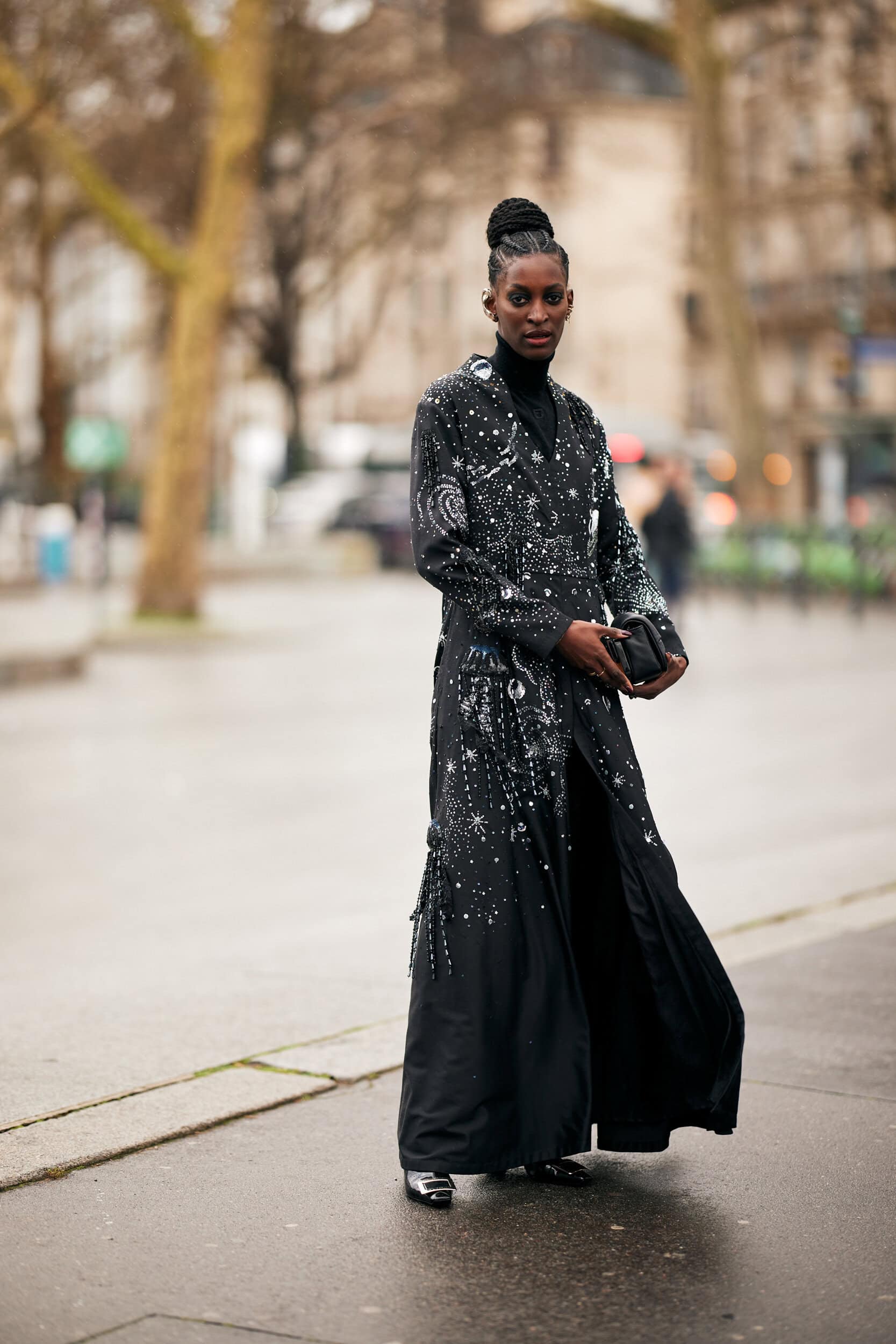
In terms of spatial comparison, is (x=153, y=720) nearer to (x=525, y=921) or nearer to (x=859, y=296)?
(x=525, y=921)

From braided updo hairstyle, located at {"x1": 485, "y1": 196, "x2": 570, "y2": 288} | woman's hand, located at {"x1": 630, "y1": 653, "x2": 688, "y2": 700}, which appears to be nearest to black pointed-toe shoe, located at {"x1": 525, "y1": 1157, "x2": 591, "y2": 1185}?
woman's hand, located at {"x1": 630, "y1": 653, "x2": 688, "y2": 700}

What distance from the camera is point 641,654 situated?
13.4 feet

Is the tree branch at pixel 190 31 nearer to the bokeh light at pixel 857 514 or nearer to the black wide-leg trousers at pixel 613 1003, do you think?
the bokeh light at pixel 857 514

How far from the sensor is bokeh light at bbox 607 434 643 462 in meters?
54.8

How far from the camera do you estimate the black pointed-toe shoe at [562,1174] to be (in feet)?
13.7

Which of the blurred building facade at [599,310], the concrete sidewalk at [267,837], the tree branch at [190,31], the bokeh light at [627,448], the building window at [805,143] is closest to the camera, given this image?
the concrete sidewalk at [267,837]

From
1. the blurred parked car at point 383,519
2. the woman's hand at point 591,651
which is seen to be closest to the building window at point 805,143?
the blurred parked car at point 383,519

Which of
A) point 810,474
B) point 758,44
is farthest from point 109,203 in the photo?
point 810,474

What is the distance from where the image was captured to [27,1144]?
438 cm

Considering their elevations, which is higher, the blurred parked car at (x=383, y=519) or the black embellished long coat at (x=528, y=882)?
the black embellished long coat at (x=528, y=882)

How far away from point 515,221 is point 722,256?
92.0 feet

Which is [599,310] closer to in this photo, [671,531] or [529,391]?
[671,531]

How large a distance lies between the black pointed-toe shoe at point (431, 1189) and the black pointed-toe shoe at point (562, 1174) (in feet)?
0.68

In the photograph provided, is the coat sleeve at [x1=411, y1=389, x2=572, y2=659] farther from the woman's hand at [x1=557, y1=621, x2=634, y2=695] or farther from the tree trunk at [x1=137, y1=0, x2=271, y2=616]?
the tree trunk at [x1=137, y1=0, x2=271, y2=616]
